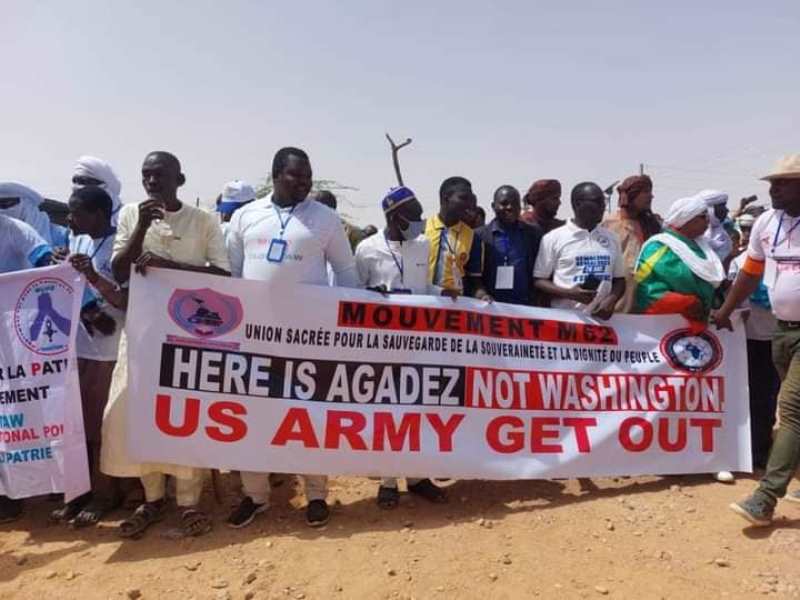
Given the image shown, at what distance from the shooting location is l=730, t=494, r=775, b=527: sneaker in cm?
349

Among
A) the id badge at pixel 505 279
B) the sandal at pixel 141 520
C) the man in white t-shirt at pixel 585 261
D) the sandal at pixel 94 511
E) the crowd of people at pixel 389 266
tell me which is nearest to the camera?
the sandal at pixel 141 520

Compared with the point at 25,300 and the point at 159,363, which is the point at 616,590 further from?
the point at 25,300

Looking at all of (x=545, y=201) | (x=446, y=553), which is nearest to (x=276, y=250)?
(x=446, y=553)

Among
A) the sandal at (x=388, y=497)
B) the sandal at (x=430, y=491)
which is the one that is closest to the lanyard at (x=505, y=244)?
the sandal at (x=430, y=491)

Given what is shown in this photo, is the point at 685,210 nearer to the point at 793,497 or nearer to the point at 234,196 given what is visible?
the point at 793,497

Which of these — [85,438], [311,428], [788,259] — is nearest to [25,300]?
[85,438]

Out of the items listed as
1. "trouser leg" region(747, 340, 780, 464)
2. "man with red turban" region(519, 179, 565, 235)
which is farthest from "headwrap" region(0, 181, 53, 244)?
"trouser leg" region(747, 340, 780, 464)

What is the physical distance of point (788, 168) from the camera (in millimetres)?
3725

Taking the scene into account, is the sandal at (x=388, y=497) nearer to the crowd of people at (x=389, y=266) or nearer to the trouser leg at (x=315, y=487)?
the crowd of people at (x=389, y=266)

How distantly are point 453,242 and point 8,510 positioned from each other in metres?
3.38

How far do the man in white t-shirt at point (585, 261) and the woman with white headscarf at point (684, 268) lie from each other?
0.23m

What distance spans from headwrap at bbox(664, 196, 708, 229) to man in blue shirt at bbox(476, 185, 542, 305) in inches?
38.3

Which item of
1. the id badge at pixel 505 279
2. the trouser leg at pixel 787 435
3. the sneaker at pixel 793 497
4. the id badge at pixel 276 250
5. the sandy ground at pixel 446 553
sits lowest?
the sandy ground at pixel 446 553

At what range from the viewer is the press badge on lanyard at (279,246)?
146 inches
